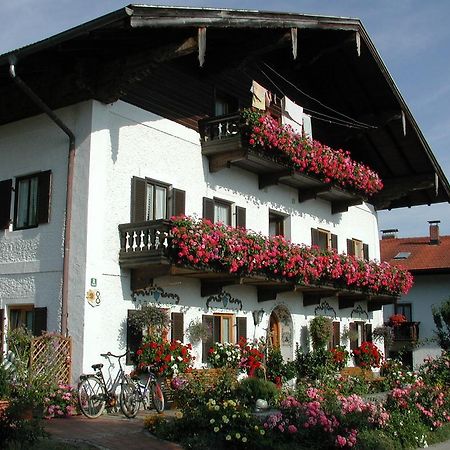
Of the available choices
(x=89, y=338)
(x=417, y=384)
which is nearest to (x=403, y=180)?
(x=417, y=384)

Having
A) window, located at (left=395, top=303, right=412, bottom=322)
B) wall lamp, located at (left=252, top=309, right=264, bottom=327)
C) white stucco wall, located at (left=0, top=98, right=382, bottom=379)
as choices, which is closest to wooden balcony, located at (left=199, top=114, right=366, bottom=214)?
white stucco wall, located at (left=0, top=98, right=382, bottom=379)

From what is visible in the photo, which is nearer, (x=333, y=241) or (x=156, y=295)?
(x=156, y=295)

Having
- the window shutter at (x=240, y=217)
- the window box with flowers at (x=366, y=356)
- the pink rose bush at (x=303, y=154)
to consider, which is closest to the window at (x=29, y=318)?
the window shutter at (x=240, y=217)

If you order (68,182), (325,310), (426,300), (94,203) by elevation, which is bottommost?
(325,310)

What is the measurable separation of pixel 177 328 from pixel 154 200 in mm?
3101

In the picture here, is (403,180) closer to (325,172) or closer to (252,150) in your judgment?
(325,172)

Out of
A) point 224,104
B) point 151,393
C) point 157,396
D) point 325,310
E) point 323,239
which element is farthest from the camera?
point 323,239

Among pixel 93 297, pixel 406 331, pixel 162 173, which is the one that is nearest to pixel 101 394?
pixel 93 297

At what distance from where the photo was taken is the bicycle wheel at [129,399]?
13675 mm

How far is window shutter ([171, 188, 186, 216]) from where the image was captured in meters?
17.3

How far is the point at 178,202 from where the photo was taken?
17.5 m

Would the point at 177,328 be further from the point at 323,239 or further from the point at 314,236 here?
the point at 323,239

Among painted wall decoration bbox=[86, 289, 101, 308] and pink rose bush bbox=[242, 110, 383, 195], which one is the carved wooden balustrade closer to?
painted wall decoration bbox=[86, 289, 101, 308]

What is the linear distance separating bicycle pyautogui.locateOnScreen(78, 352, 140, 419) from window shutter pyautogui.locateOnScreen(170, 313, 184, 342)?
246cm
